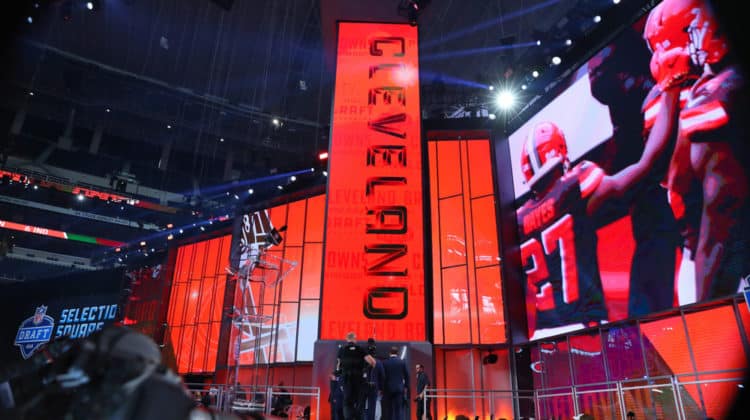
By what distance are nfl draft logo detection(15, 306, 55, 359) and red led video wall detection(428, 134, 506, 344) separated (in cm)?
1978

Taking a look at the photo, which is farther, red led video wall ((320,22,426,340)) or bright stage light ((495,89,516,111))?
bright stage light ((495,89,516,111))

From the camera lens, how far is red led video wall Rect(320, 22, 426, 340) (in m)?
8.37

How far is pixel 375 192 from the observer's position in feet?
30.0

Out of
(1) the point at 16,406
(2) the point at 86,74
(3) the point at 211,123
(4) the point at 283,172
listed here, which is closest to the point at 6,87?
(2) the point at 86,74

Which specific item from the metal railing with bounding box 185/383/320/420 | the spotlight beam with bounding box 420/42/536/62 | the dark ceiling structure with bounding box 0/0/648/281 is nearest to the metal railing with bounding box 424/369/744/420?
the metal railing with bounding box 185/383/320/420

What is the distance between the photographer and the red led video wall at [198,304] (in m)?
17.1

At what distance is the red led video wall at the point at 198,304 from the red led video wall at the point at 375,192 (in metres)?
9.56

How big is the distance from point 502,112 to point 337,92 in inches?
230

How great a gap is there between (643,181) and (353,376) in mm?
6610

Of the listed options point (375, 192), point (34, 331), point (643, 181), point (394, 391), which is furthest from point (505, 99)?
point (34, 331)

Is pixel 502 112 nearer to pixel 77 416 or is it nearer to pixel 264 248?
pixel 264 248

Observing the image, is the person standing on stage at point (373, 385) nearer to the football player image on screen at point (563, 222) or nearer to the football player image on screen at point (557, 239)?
the football player image on screen at point (563, 222)

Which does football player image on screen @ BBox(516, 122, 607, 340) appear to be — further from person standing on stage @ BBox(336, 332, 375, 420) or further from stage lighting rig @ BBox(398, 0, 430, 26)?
person standing on stage @ BBox(336, 332, 375, 420)

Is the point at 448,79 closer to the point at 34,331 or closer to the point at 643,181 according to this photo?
the point at 643,181
